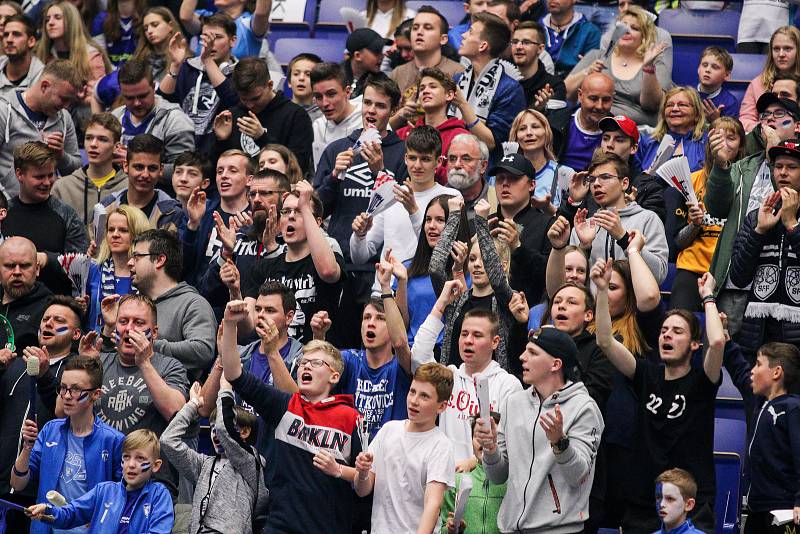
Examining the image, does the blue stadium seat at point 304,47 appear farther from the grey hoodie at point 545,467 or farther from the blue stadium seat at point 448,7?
the grey hoodie at point 545,467

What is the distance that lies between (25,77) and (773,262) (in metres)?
6.13

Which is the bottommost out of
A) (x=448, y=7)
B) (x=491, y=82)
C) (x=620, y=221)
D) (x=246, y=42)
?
(x=620, y=221)

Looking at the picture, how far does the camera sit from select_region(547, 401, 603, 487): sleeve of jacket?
7270mm

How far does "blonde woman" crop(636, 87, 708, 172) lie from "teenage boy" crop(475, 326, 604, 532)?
3.14 meters

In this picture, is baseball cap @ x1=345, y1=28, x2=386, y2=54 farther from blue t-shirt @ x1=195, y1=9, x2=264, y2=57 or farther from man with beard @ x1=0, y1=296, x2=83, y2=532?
man with beard @ x1=0, y1=296, x2=83, y2=532

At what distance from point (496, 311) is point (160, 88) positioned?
184 inches

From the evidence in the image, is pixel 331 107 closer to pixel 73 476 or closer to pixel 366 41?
pixel 366 41

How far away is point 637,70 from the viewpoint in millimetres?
11219

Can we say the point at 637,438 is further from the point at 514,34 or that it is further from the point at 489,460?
the point at 514,34

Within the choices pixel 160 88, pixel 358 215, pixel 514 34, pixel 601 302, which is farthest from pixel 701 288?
pixel 160 88

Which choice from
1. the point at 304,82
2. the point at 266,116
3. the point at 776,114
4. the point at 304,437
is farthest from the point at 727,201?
the point at 304,82

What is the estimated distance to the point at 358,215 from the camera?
963 centimetres

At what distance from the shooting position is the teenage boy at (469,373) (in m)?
7.83

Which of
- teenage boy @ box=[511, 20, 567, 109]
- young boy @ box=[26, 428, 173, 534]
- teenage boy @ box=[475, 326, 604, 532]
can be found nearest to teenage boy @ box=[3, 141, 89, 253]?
young boy @ box=[26, 428, 173, 534]
